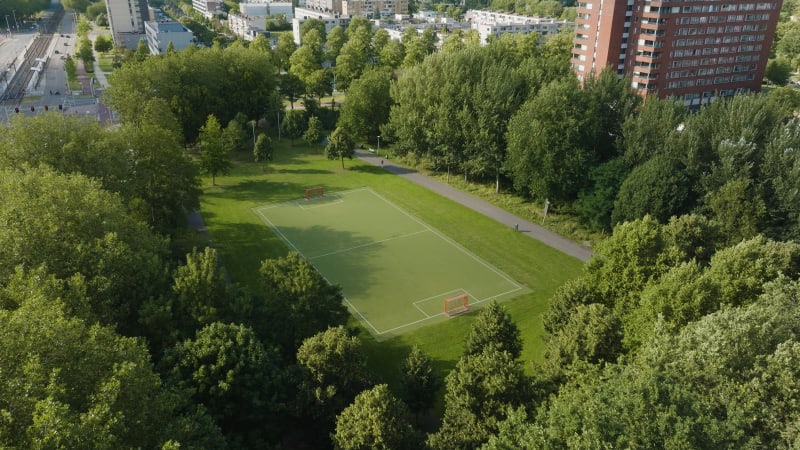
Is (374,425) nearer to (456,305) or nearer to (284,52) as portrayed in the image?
(456,305)

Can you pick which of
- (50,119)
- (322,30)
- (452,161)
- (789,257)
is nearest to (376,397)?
(789,257)

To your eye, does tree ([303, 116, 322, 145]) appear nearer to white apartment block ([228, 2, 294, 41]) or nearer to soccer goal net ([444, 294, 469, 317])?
soccer goal net ([444, 294, 469, 317])

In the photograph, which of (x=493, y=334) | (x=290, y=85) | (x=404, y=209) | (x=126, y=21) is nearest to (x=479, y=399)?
(x=493, y=334)

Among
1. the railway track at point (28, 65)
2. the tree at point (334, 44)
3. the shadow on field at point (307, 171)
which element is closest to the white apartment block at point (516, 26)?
the tree at point (334, 44)

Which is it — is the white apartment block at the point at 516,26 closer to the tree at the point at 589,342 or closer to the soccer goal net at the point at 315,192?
the soccer goal net at the point at 315,192

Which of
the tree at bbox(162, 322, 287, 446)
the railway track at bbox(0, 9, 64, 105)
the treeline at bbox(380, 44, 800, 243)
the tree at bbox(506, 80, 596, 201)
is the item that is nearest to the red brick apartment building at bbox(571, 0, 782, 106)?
the treeline at bbox(380, 44, 800, 243)
